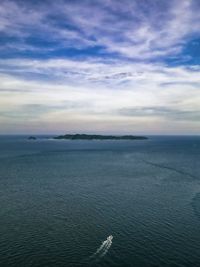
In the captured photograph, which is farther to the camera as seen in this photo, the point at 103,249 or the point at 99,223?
the point at 99,223

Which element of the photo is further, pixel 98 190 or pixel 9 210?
pixel 98 190

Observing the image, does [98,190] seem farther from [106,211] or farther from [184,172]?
[184,172]

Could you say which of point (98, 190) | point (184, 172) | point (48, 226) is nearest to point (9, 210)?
point (48, 226)

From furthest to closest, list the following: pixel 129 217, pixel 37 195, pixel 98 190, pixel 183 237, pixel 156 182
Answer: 1. pixel 156 182
2. pixel 98 190
3. pixel 37 195
4. pixel 129 217
5. pixel 183 237

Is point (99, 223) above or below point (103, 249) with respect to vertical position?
above

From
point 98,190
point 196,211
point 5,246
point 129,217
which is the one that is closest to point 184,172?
point 98,190

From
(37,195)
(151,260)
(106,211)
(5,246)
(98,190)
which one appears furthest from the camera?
(98,190)
